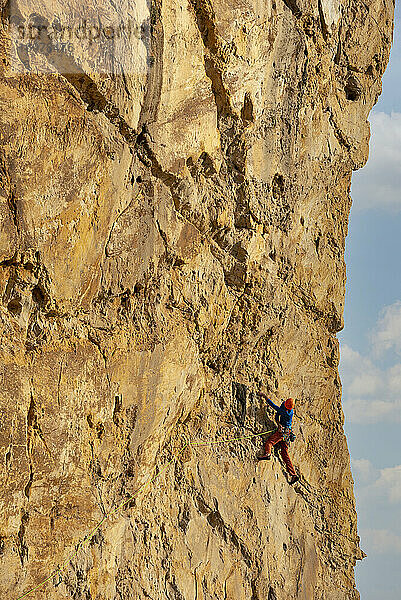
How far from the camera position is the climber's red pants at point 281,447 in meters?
6.84

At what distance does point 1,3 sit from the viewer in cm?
379

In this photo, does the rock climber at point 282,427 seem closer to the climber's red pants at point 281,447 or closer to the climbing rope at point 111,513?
the climber's red pants at point 281,447

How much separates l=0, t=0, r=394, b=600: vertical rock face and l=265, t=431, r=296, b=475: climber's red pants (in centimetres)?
12

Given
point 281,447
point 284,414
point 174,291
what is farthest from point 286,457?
point 174,291

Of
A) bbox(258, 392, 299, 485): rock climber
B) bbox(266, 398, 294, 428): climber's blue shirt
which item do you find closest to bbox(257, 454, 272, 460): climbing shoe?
bbox(258, 392, 299, 485): rock climber

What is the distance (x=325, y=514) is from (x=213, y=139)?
181 inches

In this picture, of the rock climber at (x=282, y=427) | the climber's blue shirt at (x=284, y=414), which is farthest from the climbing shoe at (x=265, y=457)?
the climber's blue shirt at (x=284, y=414)

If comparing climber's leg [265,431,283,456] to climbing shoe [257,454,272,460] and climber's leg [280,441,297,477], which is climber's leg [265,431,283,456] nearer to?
climbing shoe [257,454,272,460]

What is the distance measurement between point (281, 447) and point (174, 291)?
2417mm

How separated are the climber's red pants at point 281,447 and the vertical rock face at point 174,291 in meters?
0.12

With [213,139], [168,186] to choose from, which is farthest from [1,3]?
[213,139]

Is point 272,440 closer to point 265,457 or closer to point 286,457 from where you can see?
point 265,457

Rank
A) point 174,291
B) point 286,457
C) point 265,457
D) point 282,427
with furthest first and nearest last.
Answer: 1. point 286,457
2. point 282,427
3. point 265,457
4. point 174,291

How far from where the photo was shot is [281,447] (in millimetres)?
7066
